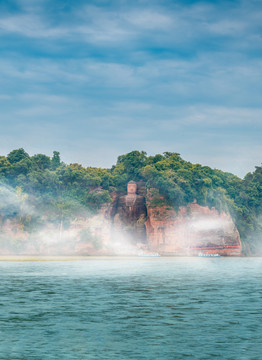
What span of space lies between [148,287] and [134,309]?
61.4ft

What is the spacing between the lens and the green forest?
498ft

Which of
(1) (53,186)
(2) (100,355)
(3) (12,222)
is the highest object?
(1) (53,186)

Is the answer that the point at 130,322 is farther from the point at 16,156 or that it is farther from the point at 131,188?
the point at 16,156

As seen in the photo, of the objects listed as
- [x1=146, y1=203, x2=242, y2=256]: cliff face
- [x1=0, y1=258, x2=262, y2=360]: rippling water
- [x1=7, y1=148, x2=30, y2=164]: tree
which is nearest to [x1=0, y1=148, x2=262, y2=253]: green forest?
[x1=7, y1=148, x2=30, y2=164]: tree

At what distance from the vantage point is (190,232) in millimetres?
157750

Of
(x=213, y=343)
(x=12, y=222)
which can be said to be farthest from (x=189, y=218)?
(x=213, y=343)

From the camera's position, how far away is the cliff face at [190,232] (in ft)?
511

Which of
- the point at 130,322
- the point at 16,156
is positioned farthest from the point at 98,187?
the point at 130,322

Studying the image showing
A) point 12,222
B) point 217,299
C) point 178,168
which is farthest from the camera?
point 178,168

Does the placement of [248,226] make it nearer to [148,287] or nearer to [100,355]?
[148,287]

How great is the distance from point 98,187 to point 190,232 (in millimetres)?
32369

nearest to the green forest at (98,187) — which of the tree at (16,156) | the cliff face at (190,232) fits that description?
the tree at (16,156)

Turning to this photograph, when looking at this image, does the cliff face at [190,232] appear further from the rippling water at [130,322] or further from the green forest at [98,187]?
the rippling water at [130,322]

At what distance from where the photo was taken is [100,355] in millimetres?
25266
